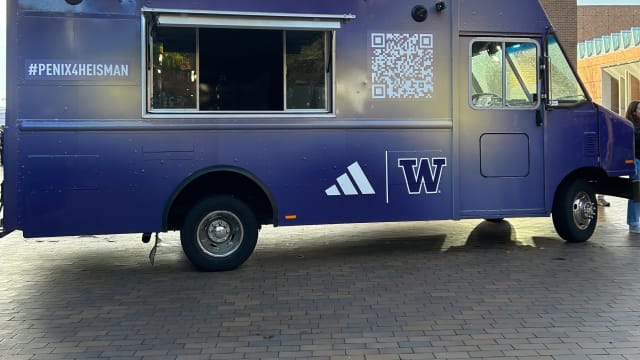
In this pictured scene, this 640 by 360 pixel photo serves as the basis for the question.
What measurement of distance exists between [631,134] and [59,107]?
22.9 feet

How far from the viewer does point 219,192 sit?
6.95 metres

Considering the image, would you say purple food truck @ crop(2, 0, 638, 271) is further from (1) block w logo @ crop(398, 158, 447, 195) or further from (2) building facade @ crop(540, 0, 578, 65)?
(2) building facade @ crop(540, 0, 578, 65)

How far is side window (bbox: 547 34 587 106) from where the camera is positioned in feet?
25.3

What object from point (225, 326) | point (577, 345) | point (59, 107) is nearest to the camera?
point (577, 345)

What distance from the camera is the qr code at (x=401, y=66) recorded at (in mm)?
7078

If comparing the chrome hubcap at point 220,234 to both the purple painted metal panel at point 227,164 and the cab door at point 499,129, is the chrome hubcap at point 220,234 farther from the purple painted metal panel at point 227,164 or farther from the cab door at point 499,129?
the cab door at point 499,129

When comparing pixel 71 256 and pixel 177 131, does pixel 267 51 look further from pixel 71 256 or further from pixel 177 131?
pixel 71 256

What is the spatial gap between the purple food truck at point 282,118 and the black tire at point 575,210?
3 centimetres

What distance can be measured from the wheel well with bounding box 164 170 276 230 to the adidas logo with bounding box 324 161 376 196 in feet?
2.42

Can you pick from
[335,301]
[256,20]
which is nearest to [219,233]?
[335,301]

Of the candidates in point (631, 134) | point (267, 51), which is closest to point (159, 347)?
point (267, 51)

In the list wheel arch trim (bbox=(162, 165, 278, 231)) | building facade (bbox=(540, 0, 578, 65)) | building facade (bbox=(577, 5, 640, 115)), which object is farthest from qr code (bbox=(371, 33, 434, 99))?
building facade (bbox=(577, 5, 640, 115))

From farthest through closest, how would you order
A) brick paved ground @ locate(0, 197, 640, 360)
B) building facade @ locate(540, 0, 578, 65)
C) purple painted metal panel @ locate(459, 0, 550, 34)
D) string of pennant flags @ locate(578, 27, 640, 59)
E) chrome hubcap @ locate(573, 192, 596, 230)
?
Result: string of pennant flags @ locate(578, 27, 640, 59) → building facade @ locate(540, 0, 578, 65) → chrome hubcap @ locate(573, 192, 596, 230) → purple painted metal panel @ locate(459, 0, 550, 34) → brick paved ground @ locate(0, 197, 640, 360)

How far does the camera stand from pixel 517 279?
639 cm
